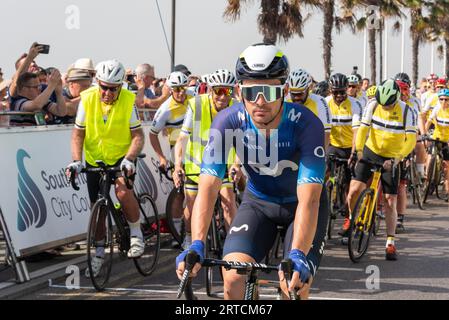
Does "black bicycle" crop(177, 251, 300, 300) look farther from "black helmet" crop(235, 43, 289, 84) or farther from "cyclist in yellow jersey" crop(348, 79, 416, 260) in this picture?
"cyclist in yellow jersey" crop(348, 79, 416, 260)

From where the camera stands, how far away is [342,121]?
1274 centimetres

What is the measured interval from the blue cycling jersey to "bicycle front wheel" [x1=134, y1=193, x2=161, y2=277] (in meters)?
3.93

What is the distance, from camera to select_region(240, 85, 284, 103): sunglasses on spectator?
14.9 feet

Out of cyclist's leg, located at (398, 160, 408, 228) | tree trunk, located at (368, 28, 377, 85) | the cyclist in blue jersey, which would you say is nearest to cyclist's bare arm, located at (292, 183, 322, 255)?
the cyclist in blue jersey

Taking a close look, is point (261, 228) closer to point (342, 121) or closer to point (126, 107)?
point (126, 107)

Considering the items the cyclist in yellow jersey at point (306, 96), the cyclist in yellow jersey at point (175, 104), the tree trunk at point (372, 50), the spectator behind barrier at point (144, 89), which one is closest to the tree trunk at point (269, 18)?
the tree trunk at point (372, 50)

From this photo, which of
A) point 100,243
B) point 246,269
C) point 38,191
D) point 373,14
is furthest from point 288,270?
point 373,14

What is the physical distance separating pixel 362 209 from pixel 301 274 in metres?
6.18

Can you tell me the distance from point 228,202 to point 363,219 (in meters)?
2.23

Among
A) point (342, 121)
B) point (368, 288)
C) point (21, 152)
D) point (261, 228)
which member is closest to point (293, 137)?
point (261, 228)

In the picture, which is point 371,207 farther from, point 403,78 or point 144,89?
point 144,89

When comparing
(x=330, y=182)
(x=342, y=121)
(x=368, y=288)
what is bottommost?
(x=368, y=288)

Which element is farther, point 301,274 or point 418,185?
point 418,185

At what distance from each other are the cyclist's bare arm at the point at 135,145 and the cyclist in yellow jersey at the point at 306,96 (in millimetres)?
2104
